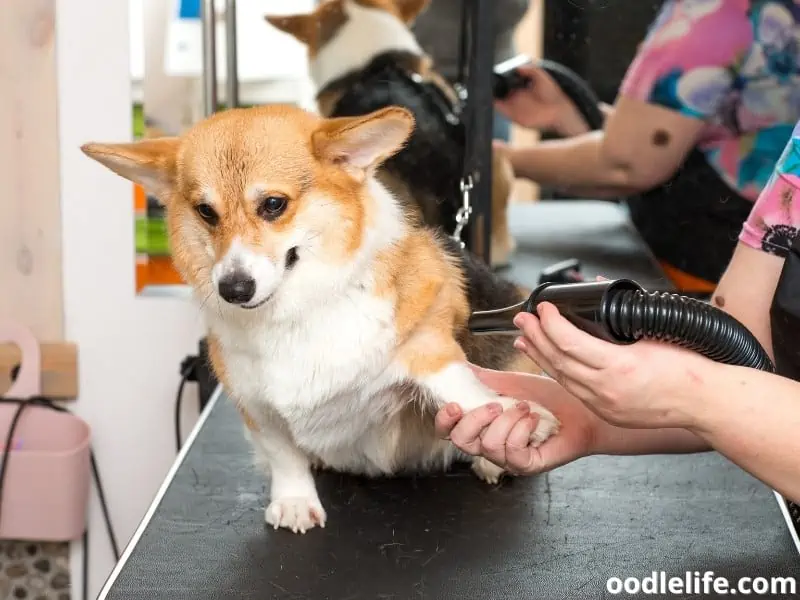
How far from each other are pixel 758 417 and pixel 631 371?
0.36ft

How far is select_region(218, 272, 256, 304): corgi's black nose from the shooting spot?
845mm

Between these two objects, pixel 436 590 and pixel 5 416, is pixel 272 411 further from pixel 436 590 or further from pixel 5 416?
pixel 5 416

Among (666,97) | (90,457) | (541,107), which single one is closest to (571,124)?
(541,107)

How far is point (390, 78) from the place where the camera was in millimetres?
1704

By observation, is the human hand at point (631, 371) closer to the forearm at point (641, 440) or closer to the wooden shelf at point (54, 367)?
the forearm at point (641, 440)

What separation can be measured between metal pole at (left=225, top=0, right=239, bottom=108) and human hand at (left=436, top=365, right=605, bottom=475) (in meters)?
1.01

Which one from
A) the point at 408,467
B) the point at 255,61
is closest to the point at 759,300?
the point at 408,467

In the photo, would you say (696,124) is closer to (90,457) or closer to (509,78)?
(509,78)

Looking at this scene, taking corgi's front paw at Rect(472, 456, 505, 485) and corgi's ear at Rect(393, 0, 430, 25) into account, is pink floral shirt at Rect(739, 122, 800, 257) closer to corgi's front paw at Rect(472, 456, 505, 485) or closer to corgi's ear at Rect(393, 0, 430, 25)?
corgi's front paw at Rect(472, 456, 505, 485)

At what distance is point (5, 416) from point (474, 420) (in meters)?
1.04

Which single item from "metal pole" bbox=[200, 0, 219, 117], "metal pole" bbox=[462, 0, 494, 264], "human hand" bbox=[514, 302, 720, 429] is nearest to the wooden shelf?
"metal pole" bbox=[200, 0, 219, 117]

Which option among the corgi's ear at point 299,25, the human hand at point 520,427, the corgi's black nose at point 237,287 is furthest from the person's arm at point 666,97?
the corgi's black nose at point 237,287

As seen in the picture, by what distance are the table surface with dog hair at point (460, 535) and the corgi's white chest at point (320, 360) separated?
0.14 meters

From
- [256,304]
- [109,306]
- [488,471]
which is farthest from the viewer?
[109,306]
